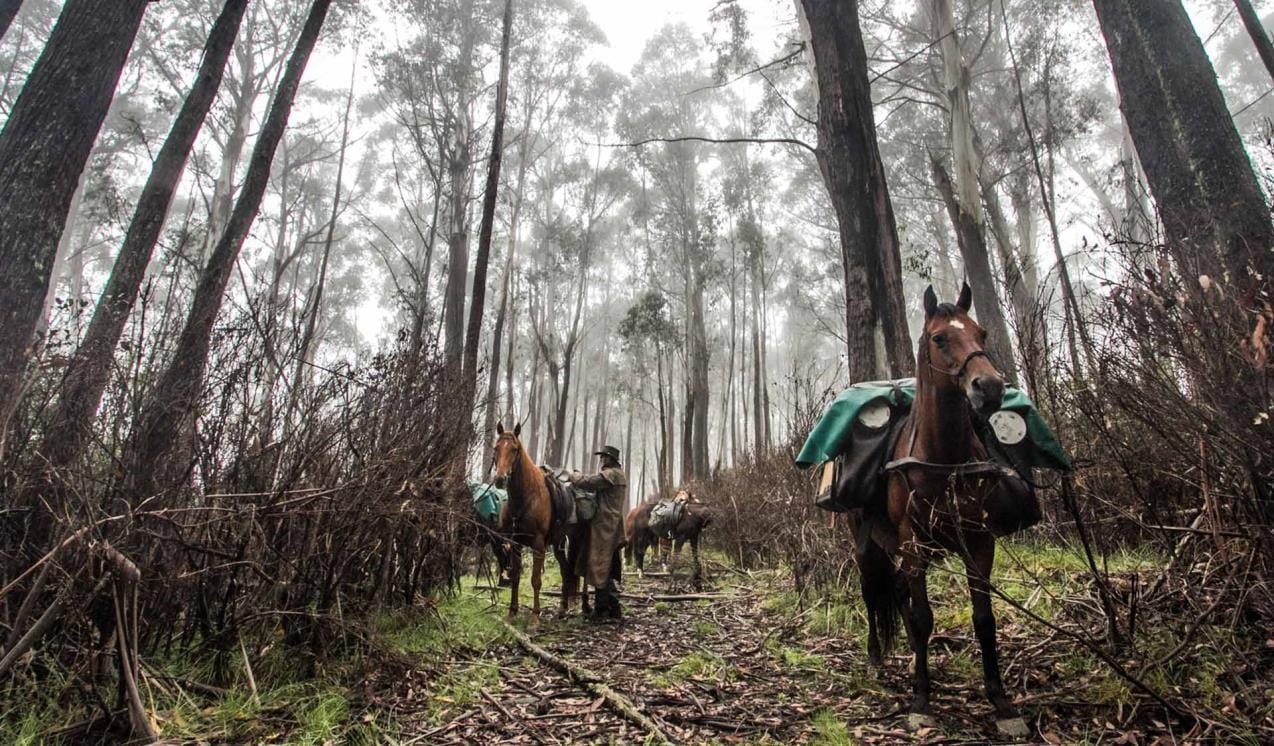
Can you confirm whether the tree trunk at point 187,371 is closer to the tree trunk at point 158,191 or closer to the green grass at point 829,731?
the tree trunk at point 158,191

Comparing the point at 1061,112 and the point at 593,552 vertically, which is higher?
the point at 1061,112

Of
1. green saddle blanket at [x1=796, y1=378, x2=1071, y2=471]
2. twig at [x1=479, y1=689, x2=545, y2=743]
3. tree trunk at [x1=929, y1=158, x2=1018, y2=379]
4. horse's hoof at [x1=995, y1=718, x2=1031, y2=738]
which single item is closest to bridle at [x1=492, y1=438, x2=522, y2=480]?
twig at [x1=479, y1=689, x2=545, y2=743]

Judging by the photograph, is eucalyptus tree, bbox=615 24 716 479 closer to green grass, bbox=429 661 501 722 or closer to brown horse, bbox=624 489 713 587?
brown horse, bbox=624 489 713 587

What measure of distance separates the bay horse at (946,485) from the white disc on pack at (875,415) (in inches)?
9.1

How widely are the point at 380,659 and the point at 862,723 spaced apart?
8.99 feet

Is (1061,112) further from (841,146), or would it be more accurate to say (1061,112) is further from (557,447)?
(557,447)

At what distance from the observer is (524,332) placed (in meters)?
32.7

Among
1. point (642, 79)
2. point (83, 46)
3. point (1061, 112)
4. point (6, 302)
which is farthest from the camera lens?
point (642, 79)

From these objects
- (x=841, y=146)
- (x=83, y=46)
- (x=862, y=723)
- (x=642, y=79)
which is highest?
(x=642, y=79)

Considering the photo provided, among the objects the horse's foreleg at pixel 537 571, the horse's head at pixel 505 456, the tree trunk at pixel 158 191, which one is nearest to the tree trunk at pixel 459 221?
the tree trunk at pixel 158 191

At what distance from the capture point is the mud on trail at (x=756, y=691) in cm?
293

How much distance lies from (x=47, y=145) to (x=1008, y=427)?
19.1 ft

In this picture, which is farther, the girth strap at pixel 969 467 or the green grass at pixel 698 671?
the green grass at pixel 698 671

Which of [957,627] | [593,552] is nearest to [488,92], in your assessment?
[593,552]
